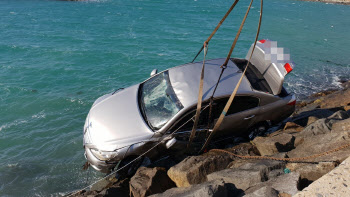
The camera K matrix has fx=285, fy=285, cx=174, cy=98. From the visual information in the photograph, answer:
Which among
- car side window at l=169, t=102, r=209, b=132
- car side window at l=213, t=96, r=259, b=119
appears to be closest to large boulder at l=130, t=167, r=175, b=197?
car side window at l=169, t=102, r=209, b=132

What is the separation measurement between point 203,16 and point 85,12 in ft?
45.0

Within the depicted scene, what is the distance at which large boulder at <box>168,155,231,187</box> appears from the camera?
546cm

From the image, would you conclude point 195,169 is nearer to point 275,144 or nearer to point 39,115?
point 275,144

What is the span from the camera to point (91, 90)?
511 inches

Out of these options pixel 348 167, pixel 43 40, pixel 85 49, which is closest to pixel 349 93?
pixel 348 167

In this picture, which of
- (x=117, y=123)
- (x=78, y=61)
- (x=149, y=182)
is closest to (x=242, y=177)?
(x=149, y=182)

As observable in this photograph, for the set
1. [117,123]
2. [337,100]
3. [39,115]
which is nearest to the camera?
[117,123]

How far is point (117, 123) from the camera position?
20.5 feet

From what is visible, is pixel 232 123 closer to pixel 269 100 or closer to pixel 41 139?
pixel 269 100

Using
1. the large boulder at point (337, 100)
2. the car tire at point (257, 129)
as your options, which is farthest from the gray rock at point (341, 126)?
the large boulder at point (337, 100)

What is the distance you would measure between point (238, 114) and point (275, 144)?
101 cm

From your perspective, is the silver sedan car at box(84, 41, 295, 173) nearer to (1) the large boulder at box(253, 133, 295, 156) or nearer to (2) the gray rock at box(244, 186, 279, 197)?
(1) the large boulder at box(253, 133, 295, 156)

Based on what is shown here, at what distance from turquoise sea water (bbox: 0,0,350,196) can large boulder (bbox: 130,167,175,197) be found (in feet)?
6.03

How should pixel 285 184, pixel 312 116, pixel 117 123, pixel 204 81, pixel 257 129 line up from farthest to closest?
pixel 312 116
pixel 257 129
pixel 204 81
pixel 117 123
pixel 285 184
